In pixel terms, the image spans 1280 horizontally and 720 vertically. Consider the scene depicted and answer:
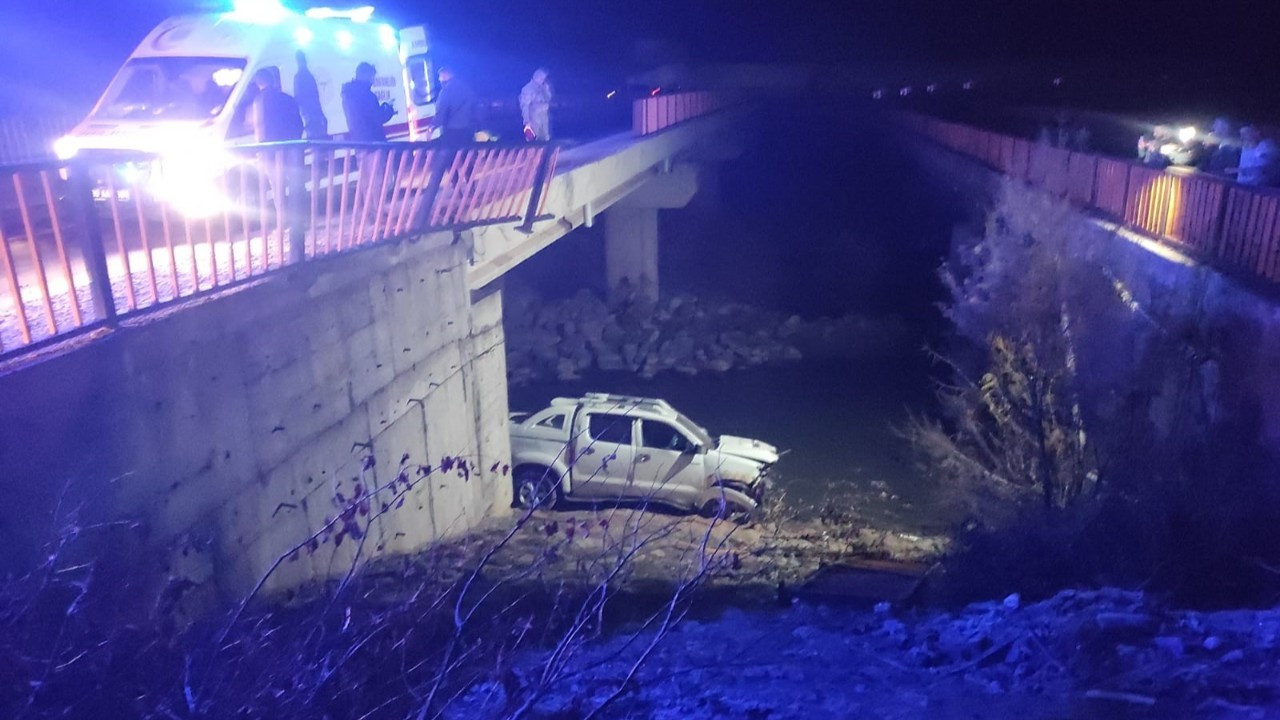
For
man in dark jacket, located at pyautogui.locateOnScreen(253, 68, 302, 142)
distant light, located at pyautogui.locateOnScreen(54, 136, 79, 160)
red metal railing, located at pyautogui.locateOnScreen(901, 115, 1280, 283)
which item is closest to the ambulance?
distant light, located at pyautogui.locateOnScreen(54, 136, 79, 160)

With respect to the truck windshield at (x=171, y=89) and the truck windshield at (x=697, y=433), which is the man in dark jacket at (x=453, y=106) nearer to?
the truck windshield at (x=171, y=89)

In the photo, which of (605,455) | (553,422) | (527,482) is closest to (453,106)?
(553,422)

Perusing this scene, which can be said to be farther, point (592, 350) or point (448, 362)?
point (592, 350)

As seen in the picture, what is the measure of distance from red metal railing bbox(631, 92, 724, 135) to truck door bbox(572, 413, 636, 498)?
394 inches

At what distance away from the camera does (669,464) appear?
36.7 ft

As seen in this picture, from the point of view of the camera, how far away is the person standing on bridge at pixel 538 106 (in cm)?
1420


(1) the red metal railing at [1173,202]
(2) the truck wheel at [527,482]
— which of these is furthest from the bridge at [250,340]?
(1) the red metal railing at [1173,202]

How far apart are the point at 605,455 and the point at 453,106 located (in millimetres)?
6858

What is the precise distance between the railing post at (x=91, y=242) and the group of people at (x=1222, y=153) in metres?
9.12

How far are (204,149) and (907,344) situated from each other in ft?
60.7

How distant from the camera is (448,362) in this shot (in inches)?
411

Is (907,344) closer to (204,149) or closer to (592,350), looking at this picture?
(592,350)

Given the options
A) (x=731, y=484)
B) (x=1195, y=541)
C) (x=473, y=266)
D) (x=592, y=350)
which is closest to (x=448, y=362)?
(x=473, y=266)

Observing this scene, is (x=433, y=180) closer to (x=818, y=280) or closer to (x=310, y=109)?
(x=310, y=109)
